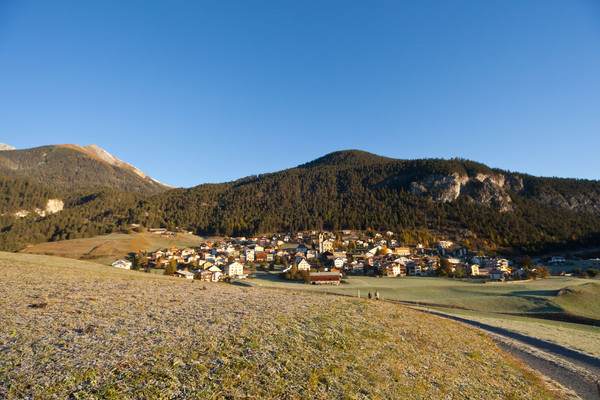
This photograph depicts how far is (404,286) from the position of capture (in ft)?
176

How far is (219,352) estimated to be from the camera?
8961 mm

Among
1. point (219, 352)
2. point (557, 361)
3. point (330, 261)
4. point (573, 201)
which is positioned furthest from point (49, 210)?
point (573, 201)

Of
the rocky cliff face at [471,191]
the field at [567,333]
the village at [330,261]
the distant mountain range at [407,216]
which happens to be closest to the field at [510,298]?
the field at [567,333]

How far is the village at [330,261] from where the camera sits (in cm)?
6688

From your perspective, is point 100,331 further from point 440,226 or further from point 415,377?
point 440,226

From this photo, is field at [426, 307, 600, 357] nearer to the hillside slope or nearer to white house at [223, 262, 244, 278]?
white house at [223, 262, 244, 278]

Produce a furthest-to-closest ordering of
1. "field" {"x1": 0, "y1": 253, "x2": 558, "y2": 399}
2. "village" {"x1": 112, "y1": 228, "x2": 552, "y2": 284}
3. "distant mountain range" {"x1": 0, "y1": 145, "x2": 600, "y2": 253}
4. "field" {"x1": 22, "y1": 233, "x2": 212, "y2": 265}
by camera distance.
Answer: "distant mountain range" {"x1": 0, "y1": 145, "x2": 600, "y2": 253} < "field" {"x1": 22, "y1": 233, "x2": 212, "y2": 265} < "village" {"x1": 112, "y1": 228, "x2": 552, "y2": 284} < "field" {"x1": 0, "y1": 253, "x2": 558, "y2": 399}

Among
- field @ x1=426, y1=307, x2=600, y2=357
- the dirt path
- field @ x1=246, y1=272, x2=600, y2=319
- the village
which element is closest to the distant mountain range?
the village

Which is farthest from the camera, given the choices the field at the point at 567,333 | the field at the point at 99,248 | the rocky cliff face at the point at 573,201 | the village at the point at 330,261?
the rocky cliff face at the point at 573,201

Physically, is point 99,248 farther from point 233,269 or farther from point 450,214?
point 450,214

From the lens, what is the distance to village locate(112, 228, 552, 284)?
219ft

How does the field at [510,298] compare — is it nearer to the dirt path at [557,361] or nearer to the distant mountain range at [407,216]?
the dirt path at [557,361]

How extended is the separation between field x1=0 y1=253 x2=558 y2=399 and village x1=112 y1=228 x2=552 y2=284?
3987cm

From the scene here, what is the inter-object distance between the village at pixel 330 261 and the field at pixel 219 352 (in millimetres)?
39869
